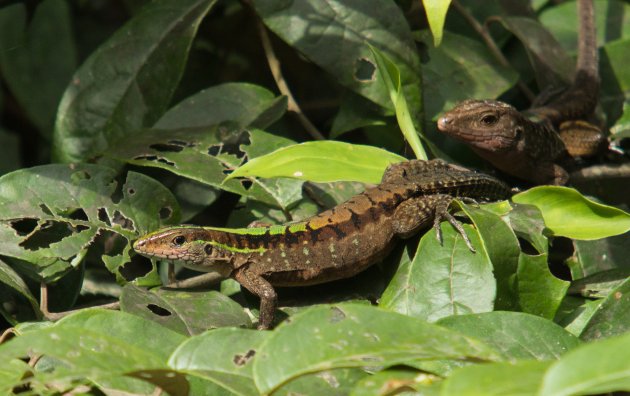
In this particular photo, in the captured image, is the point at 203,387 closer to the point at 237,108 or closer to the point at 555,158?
the point at 237,108

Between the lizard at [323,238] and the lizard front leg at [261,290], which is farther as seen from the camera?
the lizard at [323,238]

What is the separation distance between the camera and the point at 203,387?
9.21ft

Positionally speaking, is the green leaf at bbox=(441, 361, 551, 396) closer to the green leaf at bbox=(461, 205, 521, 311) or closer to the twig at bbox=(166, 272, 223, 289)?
the green leaf at bbox=(461, 205, 521, 311)

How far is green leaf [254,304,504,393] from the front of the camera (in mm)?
2129

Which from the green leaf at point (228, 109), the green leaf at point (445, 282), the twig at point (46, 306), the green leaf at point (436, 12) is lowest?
the twig at point (46, 306)

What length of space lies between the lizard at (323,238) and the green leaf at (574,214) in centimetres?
42

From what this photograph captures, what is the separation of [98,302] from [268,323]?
92 centimetres

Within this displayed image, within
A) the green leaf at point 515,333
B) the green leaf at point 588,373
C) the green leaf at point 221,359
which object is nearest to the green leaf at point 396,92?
the green leaf at point 515,333

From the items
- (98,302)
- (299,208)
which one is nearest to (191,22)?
(299,208)

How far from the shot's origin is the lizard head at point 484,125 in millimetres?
4250

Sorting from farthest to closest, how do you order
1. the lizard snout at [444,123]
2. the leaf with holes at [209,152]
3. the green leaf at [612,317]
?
the lizard snout at [444,123], the leaf with holes at [209,152], the green leaf at [612,317]

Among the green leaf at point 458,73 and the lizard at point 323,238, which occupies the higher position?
the green leaf at point 458,73

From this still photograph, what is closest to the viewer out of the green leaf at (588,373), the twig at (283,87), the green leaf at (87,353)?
the green leaf at (588,373)

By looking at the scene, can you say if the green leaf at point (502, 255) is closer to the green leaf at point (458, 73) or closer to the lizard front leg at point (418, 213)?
the lizard front leg at point (418, 213)
